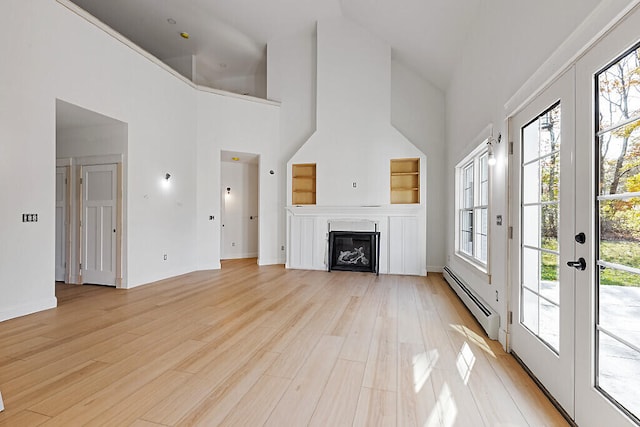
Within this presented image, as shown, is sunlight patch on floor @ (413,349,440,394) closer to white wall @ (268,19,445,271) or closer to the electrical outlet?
white wall @ (268,19,445,271)

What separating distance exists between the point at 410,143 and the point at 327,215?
6.99ft

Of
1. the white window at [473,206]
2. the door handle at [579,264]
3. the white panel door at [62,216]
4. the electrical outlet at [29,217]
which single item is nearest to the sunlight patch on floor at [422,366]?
the door handle at [579,264]

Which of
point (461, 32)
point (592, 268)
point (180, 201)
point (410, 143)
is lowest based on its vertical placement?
point (592, 268)

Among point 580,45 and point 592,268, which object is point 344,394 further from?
point 580,45

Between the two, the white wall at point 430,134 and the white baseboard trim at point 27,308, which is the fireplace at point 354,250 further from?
the white baseboard trim at point 27,308

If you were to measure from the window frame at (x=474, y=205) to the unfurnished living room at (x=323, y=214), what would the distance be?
54 millimetres

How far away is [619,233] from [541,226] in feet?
2.57

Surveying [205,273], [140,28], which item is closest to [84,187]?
[205,273]

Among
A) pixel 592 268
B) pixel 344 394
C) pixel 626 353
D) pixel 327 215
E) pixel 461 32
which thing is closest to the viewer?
pixel 626 353

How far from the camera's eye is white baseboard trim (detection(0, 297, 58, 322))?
311 centimetres

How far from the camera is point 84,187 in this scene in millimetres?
4855

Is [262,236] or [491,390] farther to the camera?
[262,236]

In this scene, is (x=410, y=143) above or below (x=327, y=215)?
above

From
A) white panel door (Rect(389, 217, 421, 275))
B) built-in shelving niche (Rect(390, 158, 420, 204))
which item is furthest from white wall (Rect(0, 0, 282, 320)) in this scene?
white panel door (Rect(389, 217, 421, 275))
